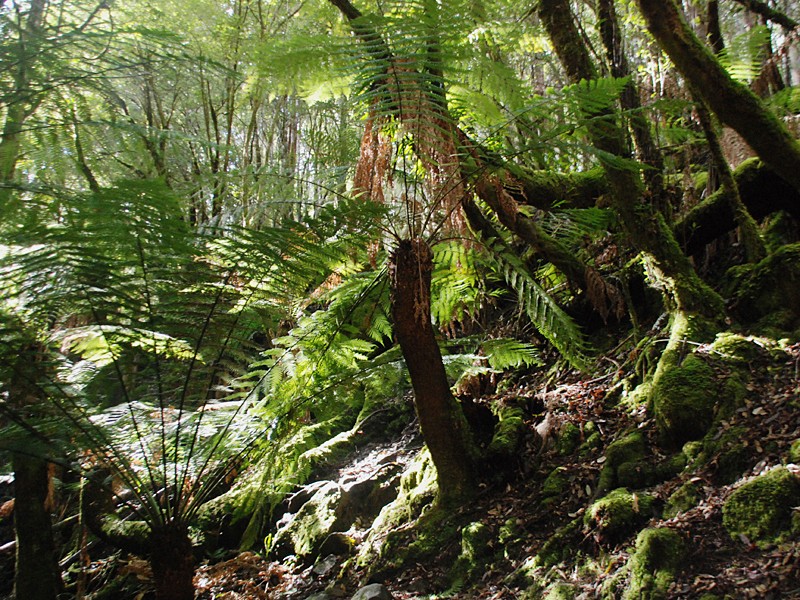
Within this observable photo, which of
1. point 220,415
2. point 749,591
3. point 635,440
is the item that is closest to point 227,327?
point 220,415

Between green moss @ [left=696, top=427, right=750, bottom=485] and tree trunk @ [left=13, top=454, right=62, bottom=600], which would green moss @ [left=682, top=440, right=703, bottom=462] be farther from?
tree trunk @ [left=13, top=454, right=62, bottom=600]

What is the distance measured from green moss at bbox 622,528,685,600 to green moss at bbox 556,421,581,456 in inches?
38.2

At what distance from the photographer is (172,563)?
7.25 ft

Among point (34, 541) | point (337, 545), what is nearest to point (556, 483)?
point (337, 545)

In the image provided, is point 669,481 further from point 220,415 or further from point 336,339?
point 220,415

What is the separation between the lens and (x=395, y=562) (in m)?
2.60

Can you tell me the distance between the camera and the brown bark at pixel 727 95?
9.28 feet

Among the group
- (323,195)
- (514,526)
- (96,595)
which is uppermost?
(323,195)

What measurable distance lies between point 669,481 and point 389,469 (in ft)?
6.70

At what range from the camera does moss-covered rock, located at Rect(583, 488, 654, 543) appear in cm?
196

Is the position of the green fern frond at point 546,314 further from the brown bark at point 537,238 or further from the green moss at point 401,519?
the green moss at point 401,519

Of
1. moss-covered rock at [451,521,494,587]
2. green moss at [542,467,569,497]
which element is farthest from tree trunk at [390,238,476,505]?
green moss at [542,467,569,497]

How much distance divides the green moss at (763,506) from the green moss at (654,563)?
18cm

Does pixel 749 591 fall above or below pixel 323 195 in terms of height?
below
